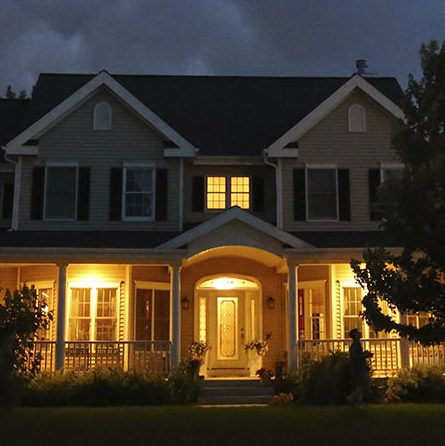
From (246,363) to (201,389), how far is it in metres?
3.12

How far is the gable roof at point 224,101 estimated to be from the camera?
21844 millimetres

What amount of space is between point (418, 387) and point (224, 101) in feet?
36.5

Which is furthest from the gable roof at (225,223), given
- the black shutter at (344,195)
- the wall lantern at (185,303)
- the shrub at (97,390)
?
the shrub at (97,390)

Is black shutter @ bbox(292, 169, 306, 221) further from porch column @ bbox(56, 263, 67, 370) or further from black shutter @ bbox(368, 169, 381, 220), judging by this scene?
porch column @ bbox(56, 263, 67, 370)


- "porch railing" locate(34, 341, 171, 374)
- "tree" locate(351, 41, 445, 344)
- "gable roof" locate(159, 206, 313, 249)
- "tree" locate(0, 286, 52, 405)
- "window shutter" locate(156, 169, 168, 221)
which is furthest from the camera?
"window shutter" locate(156, 169, 168, 221)

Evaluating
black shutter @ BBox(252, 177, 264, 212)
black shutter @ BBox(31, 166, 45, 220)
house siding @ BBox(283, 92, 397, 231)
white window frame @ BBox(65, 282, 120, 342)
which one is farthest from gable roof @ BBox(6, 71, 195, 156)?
white window frame @ BBox(65, 282, 120, 342)

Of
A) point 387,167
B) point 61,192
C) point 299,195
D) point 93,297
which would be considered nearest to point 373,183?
point 387,167

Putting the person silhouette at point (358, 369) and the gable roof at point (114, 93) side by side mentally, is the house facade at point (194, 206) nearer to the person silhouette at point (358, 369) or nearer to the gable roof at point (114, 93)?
the gable roof at point (114, 93)

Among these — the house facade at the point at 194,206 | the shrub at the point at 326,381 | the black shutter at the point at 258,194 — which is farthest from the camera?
the black shutter at the point at 258,194

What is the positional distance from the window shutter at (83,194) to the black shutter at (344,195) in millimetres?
7054

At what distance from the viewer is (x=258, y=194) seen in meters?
21.1

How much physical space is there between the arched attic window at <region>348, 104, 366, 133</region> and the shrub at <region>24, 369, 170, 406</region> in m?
9.15

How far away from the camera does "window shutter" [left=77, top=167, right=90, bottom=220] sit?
789 inches

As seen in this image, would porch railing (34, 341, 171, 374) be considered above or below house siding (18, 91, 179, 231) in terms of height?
below
